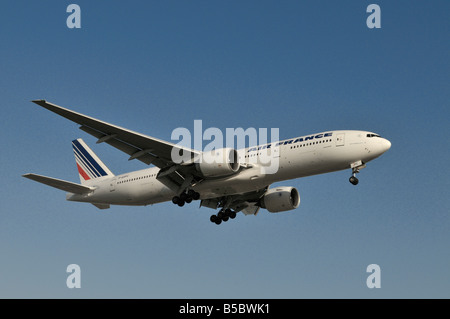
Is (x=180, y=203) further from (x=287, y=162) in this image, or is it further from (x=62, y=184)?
(x=62, y=184)

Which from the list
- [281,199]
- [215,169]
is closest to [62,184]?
[215,169]

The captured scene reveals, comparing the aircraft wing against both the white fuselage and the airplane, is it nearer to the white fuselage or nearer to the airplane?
the airplane

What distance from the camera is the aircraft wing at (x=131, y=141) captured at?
117 ft

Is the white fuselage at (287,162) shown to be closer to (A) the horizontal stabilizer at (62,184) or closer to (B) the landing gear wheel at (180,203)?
(B) the landing gear wheel at (180,203)

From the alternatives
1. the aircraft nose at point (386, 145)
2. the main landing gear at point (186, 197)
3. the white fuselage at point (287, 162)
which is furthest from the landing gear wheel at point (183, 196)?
the aircraft nose at point (386, 145)

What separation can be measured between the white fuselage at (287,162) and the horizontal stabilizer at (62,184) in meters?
3.98

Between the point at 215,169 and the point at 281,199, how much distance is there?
832cm

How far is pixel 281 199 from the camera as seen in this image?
145 ft

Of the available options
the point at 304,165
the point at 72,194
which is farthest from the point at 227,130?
the point at 72,194

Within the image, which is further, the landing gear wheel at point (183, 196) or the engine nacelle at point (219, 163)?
the landing gear wheel at point (183, 196)

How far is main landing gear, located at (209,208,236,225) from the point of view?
45188 mm

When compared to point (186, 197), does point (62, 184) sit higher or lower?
higher

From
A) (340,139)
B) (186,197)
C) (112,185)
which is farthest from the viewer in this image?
(112,185)
